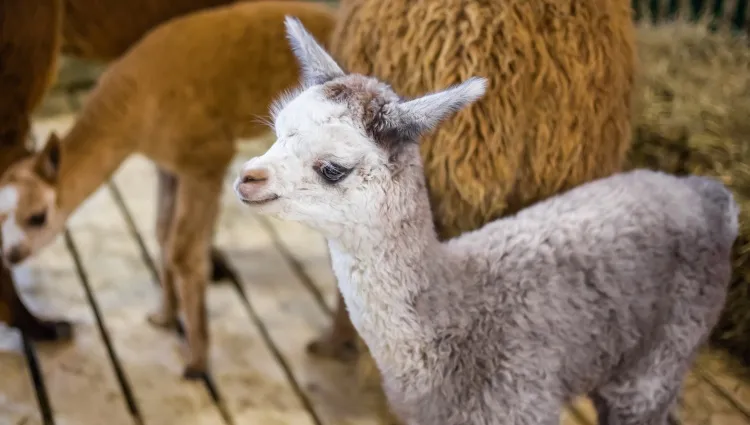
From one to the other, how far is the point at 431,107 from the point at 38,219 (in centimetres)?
92

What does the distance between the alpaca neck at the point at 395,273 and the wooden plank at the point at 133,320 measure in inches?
24.9

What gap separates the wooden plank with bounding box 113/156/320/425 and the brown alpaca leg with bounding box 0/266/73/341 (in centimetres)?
31

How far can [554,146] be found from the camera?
3.66ft

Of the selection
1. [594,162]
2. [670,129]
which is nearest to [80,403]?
[594,162]

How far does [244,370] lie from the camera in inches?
61.6

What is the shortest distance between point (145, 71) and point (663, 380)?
3.40 feet

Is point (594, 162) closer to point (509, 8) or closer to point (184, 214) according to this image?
point (509, 8)

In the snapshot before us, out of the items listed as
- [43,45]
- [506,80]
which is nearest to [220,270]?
[43,45]

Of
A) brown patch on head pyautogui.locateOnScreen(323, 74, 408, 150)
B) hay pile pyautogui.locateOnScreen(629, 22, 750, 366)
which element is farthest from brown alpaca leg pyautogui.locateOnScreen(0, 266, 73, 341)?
hay pile pyautogui.locateOnScreen(629, 22, 750, 366)

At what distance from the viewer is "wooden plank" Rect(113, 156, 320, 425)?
1.45 metres

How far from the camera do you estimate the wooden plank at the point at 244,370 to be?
145 centimetres

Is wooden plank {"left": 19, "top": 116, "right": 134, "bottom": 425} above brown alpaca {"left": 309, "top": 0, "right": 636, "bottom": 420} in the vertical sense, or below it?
below

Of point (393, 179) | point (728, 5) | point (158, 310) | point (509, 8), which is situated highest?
point (509, 8)

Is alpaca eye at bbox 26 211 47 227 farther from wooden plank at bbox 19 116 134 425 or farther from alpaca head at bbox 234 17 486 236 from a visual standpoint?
alpaca head at bbox 234 17 486 236
